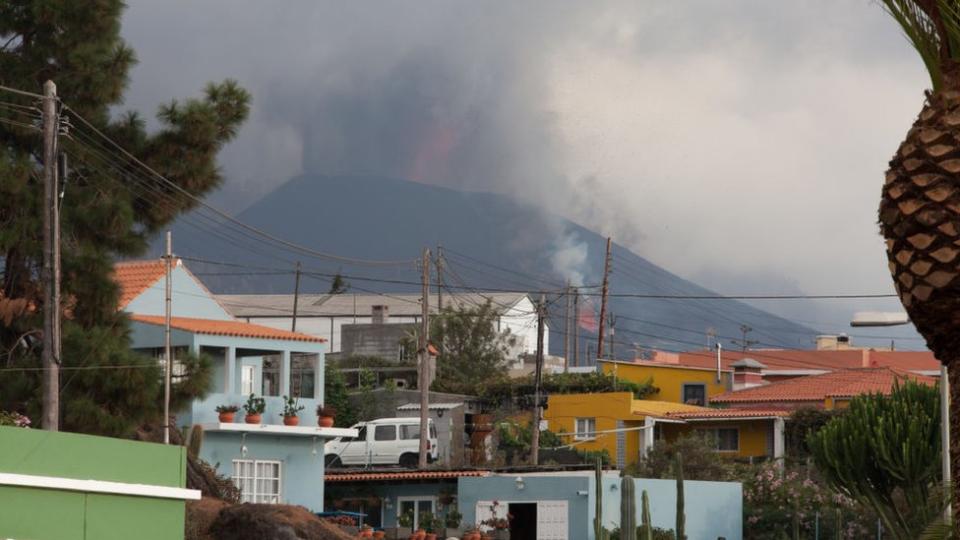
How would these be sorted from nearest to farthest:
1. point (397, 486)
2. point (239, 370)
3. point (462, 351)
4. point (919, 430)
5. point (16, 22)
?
point (919, 430) < point (16, 22) < point (239, 370) < point (397, 486) < point (462, 351)

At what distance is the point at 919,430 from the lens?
30.2 m

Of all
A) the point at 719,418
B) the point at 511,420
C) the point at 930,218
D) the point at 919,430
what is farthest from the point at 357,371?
the point at 930,218

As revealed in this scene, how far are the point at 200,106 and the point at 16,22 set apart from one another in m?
4.37

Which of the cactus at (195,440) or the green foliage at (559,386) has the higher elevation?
the green foliage at (559,386)

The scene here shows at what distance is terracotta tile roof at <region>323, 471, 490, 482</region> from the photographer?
49000 millimetres

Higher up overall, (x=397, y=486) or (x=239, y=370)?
(x=239, y=370)

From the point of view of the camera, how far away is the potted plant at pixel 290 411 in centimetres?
4492

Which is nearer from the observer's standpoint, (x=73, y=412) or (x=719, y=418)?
(x=73, y=412)

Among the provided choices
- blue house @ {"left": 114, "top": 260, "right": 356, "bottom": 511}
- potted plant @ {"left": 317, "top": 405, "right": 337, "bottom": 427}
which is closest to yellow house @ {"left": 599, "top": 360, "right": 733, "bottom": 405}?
blue house @ {"left": 114, "top": 260, "right": 356, "bottom": 511}

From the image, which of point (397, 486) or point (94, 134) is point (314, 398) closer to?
point (397, 486)

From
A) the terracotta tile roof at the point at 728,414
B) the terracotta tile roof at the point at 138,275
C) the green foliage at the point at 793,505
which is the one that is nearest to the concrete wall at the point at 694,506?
the green foliage at the point at 793,505

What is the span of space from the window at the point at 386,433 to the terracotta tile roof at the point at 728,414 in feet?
39.4

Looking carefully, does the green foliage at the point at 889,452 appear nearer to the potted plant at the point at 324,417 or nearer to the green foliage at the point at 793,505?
the green foliage at the point at 793,505

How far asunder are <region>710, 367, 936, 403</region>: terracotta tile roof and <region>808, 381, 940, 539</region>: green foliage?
2968 cm
